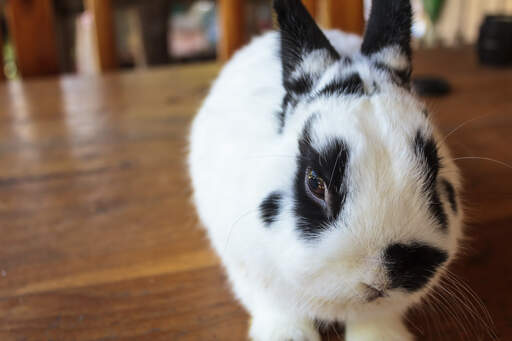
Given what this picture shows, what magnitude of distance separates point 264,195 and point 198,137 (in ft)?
0.94

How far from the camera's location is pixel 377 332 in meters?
0.71

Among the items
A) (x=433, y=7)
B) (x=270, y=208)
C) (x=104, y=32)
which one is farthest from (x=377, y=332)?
(x=433, y=7)

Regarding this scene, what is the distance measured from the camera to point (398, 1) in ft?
2.35

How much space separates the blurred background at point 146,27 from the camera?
1.81 metres

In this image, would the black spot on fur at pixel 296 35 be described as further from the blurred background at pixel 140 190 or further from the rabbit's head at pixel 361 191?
the blurred background at pixel 140 190

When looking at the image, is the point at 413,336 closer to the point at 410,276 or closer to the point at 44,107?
the point at 410,276

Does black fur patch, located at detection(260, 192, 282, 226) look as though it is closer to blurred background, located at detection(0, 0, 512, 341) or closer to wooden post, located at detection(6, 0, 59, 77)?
blurred background, located at detection(0, 0, 512, 341)

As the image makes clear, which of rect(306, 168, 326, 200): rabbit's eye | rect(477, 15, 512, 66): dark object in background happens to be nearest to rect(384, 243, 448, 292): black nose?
rect(306, 168, 326, 200): rabbit's eye

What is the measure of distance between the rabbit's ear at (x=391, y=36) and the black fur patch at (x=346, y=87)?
0.07 meters

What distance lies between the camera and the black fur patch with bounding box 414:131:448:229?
0.59 metres

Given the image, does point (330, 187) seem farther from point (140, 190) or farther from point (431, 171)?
point (140, 190)

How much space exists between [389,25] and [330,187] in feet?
0.97

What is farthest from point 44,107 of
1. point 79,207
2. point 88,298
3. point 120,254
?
point 88,298

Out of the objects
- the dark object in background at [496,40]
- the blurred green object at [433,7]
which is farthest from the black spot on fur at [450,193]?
the blurred green object at [433,7]
